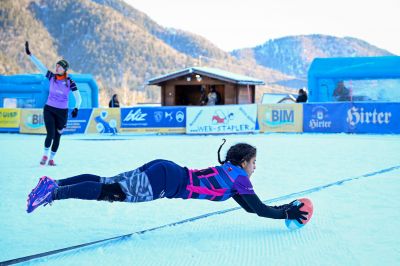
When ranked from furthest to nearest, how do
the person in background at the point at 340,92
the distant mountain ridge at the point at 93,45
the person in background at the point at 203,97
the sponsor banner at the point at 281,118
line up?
1. the distant mountain ridge at the point at 93,45
2. the person in background at the point at 203,97
3. the person in background at the point at 340,92
4. the sponsor banner at the point at 281,118

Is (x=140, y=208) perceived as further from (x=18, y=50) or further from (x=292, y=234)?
(x=18, y=50)

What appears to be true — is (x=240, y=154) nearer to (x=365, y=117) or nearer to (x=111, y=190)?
(x=111, y=190)

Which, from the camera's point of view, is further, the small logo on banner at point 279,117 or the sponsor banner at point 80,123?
the sponsor banner at point 80,123

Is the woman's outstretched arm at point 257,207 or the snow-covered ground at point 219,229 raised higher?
the woman's outstretched arm at point 257,207

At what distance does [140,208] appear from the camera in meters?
4.43

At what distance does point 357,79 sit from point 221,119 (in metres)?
6.53

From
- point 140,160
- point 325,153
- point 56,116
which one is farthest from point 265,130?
point 56,116

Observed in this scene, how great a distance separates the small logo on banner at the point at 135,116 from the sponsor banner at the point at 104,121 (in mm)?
365

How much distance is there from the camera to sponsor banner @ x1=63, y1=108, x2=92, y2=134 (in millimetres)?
18703

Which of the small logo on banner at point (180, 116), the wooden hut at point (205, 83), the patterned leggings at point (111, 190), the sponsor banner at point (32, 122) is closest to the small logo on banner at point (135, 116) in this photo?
the small logo on banner at point (180, 116)

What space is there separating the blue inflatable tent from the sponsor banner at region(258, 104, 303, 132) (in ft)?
12.1

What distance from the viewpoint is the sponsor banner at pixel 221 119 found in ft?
57.2

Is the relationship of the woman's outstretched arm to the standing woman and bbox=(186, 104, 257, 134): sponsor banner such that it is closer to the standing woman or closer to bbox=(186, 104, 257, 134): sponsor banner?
the standing woman

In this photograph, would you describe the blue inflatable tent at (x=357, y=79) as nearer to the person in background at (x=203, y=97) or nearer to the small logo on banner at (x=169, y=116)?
the person in background at (x=203, y=97)
